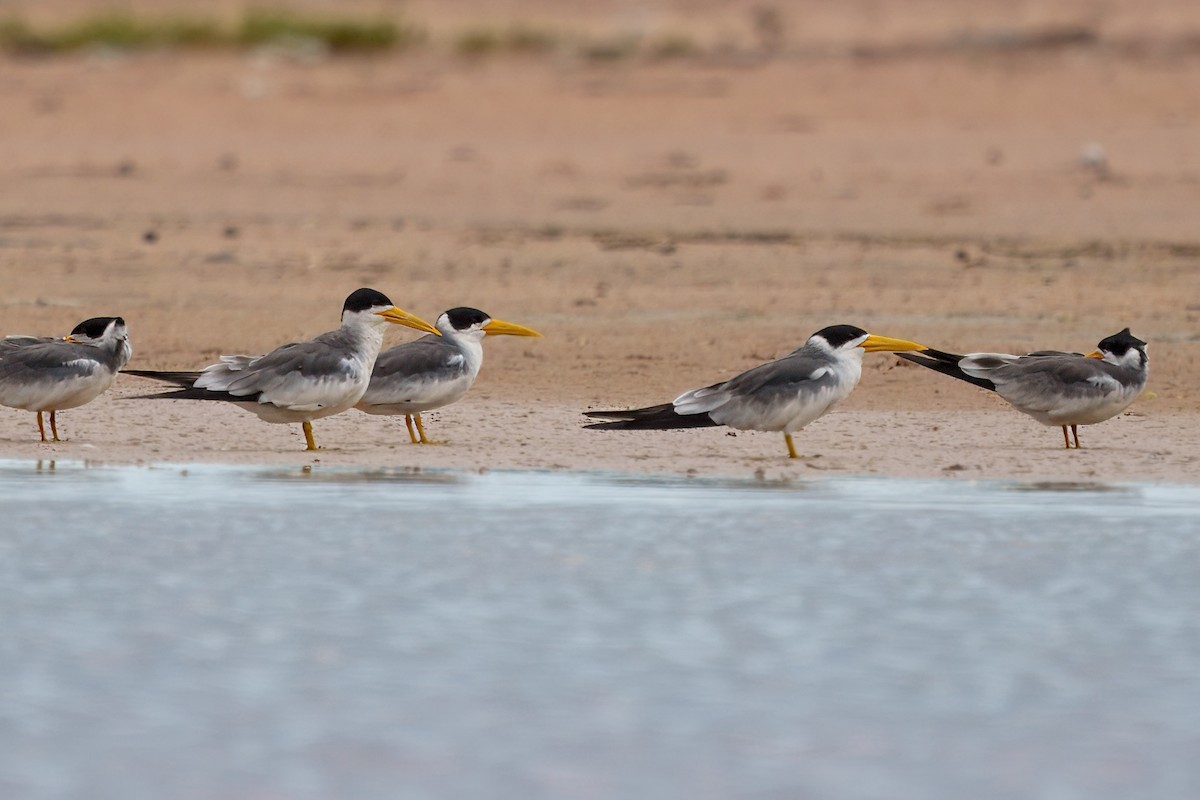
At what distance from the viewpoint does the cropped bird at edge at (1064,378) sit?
830 centimetres

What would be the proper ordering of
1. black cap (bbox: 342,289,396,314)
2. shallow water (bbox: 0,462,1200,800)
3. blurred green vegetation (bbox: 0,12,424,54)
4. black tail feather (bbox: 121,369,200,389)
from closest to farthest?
1. shallow water (bbox: 0,462,1200,800)
2. black tail feather (bbox: 121,369,200,389)
3. black cap (bbox: 342,289,396,314)
4. blurred green vegetation (bbox: 0,12,424,54)

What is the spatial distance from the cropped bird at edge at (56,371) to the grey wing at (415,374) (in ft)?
3.29

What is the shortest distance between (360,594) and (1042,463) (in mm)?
3214

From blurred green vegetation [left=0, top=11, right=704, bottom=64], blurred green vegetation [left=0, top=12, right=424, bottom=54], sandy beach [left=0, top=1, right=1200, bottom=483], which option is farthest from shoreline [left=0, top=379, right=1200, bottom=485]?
blurred green vegetation [left=0, top=12, right=424, bottom=54]

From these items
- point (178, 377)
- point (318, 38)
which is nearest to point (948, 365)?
point (178, 377)

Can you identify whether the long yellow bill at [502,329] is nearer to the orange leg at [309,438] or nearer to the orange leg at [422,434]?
the orange leg at [422,434]

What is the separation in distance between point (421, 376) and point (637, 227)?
5723 millimetres

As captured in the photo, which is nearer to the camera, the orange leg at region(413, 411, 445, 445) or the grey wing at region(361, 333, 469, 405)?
the grey wing at region(361, 333, 469, 405)

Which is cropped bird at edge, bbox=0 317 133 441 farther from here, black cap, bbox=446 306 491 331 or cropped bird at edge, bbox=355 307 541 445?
black cap, bbox=446 306 491 331

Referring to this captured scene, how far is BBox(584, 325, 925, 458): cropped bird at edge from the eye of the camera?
8.15m

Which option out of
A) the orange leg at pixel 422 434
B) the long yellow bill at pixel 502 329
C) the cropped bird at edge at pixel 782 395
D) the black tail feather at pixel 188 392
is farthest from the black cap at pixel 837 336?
the black tail feather at pixel 188 392

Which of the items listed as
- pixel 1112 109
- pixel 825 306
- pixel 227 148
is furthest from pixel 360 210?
pixel 1112 109

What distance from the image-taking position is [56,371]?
8.25 meters

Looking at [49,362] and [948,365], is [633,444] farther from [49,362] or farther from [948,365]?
[49,362]
